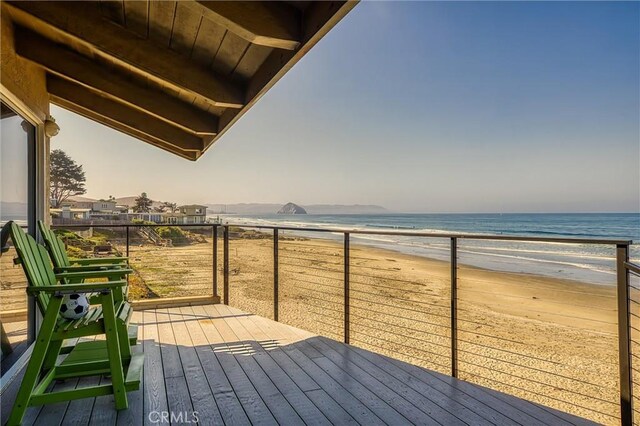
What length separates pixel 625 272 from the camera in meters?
1.75

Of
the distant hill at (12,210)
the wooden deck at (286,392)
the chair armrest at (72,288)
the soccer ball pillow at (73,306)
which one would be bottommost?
the wooden deck at (286,392)

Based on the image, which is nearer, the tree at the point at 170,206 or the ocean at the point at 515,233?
the ocean at the point at 515,233

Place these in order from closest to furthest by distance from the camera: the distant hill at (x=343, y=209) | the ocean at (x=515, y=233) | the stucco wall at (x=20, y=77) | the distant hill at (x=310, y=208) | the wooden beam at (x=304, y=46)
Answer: the wooden beam at (x=304, y=46) < the stucco wall at (x=20, y=77) < the ocean at (x=515, y=233) < the distant hill at (x=310, y=208) < the distant hill at (x=343, y=209)

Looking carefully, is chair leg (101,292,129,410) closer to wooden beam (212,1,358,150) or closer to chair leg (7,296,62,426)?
chair leg (7,296,62,426)

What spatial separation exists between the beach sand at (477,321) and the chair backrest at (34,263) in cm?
28

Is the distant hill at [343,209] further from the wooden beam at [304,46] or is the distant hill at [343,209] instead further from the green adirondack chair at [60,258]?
the wooden beam at [304,46]

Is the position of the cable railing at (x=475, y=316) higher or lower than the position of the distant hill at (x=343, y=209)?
lower

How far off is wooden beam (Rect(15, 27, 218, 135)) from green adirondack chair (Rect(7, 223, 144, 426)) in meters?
→ 1.21

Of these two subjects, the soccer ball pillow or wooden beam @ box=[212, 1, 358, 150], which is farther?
the soccer ball pillow

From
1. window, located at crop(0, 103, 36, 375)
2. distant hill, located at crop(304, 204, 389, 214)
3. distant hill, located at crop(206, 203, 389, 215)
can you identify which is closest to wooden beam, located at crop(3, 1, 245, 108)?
window, located at crop(0, 103, 36, 375)

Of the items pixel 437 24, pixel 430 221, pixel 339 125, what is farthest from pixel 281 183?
pixel 437 24

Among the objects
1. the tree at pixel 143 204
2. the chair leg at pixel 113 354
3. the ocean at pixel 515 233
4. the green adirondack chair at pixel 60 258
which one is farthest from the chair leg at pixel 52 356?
the tree at pixel 143 204

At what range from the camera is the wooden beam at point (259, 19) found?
5.00ft

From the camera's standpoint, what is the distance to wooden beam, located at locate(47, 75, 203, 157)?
3.14 m
